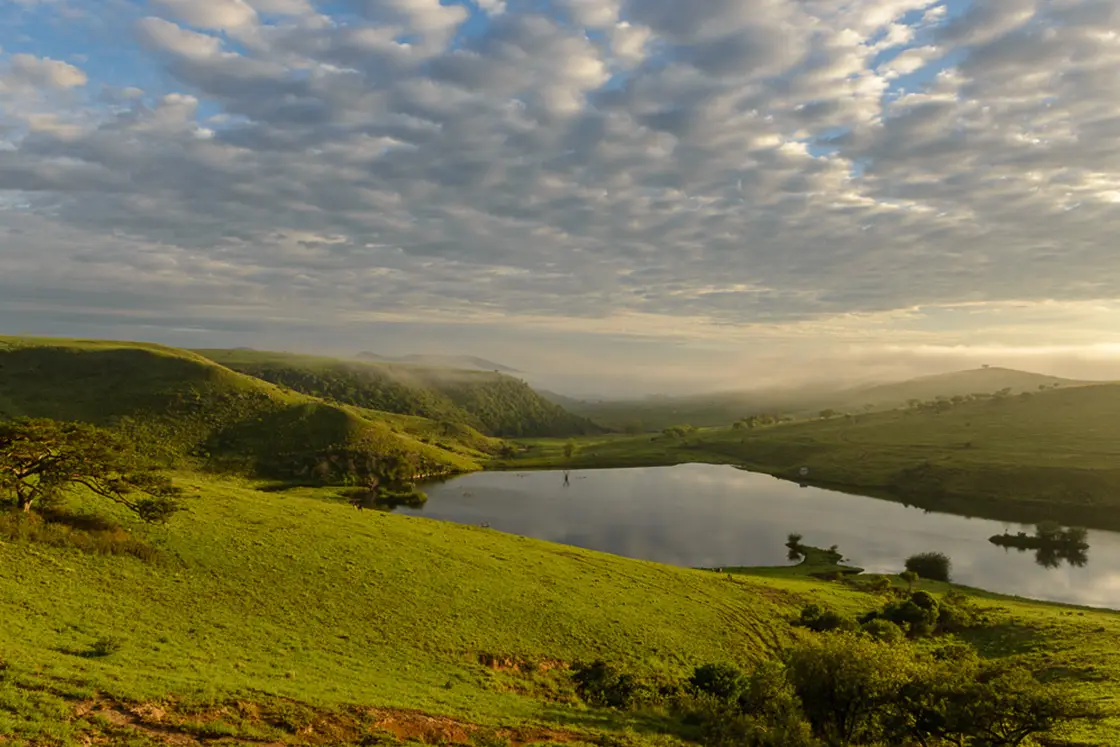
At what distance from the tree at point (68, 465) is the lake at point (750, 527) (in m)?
76.1

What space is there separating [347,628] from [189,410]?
16297cm

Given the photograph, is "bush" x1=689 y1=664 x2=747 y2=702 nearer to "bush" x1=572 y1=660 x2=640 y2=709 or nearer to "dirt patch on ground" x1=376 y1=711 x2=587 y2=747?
"bush" x1=572 y1=660 x2=640 y2=709

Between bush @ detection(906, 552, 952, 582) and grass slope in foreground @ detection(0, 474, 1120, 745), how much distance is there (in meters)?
30.3

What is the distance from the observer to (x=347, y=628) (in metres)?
37.8

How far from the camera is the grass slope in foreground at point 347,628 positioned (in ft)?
73.0

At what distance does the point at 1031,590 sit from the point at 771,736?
9838 cm

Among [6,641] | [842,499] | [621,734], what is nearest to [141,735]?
[6,641]

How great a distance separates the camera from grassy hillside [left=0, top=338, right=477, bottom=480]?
15525cm

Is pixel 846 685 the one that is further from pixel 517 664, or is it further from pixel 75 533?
pixel 75 533

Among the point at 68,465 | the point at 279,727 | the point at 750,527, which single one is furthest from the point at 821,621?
the point at 750,527

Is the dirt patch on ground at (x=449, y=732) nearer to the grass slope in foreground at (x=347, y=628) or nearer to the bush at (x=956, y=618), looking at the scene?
the grass slope in foreground at (x=347, y=628)

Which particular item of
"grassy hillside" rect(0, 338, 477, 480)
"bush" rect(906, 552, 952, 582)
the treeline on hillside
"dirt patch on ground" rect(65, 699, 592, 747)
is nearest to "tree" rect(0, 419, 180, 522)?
"dirt patch on ground" rect(65, 699, 592, 747)

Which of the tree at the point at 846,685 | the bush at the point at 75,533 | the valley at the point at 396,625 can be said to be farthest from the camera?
the bush at the point at 75,533

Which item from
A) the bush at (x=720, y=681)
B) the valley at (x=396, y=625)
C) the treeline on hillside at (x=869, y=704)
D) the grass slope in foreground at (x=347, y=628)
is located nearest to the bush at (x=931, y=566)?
the valley at (x=396, y=625)
